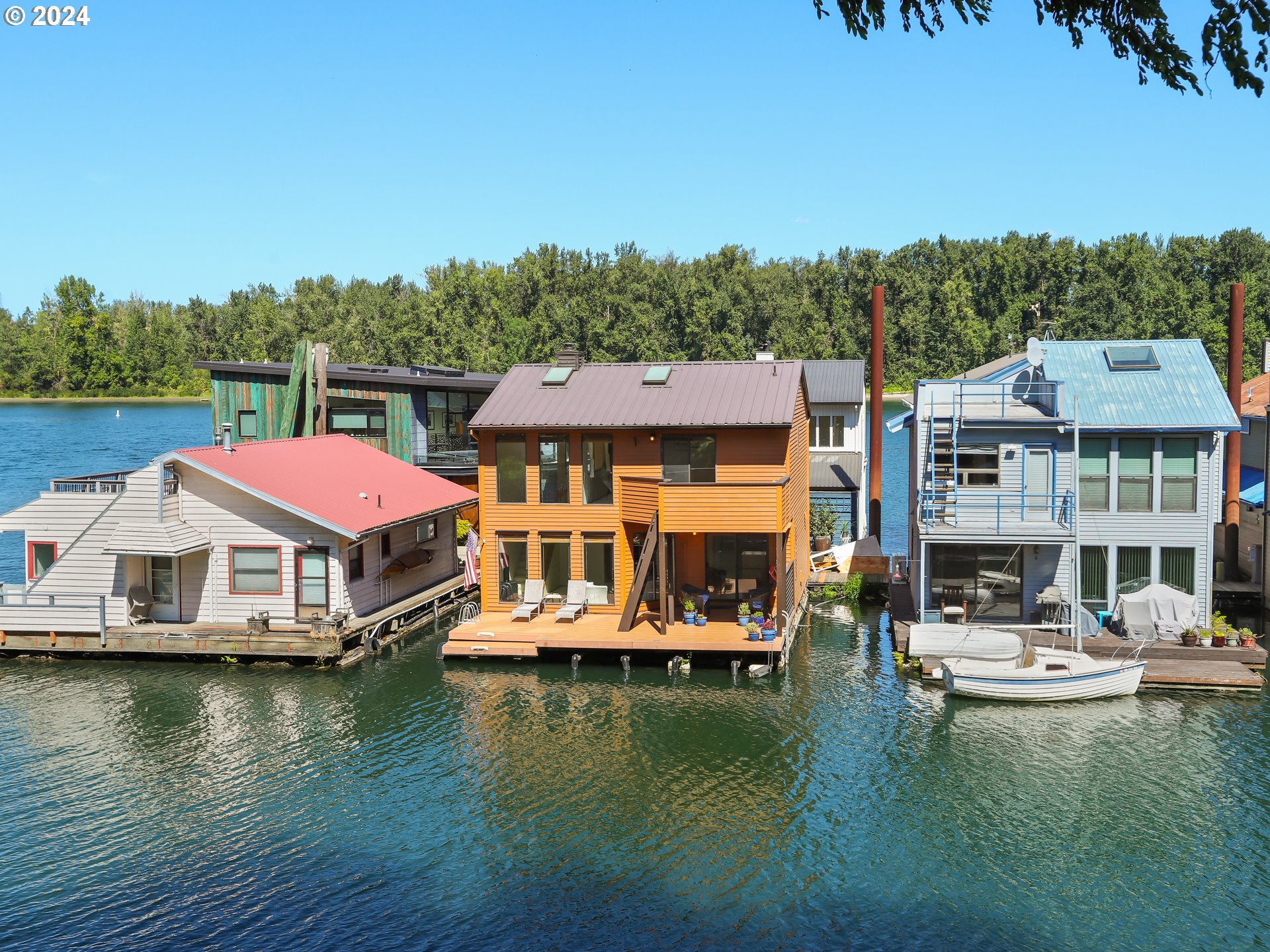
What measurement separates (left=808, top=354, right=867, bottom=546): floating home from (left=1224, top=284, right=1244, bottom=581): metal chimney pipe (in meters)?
13.6

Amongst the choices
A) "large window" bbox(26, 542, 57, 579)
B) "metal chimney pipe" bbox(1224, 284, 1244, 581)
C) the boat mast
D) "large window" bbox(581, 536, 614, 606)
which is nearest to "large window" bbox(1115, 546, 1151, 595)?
the boat mast

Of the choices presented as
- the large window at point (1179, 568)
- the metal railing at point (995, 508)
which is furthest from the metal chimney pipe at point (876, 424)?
the large window at point (1179, 568)

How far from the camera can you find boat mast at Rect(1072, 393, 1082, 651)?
Result: 2584cm

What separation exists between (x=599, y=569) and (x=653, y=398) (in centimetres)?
532

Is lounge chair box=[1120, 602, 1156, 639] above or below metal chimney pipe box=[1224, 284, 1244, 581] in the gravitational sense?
below

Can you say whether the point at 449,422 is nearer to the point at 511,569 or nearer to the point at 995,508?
the point at 511,569

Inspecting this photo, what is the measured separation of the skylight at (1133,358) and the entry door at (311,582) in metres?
23.2

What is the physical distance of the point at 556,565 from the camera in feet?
102

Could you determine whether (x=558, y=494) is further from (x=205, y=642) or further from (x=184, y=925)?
(x=184, y=925)

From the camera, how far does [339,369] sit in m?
44.3

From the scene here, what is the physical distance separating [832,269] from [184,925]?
370 feet

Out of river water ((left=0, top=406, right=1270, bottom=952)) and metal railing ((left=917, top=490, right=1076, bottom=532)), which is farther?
metal railing ((left=917, top=490, right=1076, bottom=532))

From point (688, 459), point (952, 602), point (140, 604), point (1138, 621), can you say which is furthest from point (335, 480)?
point (1138, 621)

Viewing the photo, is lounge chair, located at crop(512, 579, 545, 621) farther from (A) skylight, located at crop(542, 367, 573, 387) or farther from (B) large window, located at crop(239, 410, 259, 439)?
(B) large window, located at crop(239, 410, 259, 439)
